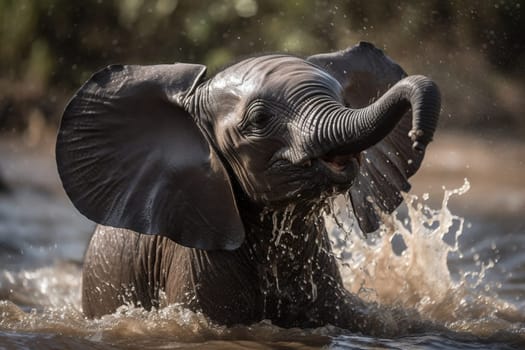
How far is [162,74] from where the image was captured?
258 inches

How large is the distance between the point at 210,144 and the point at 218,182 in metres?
0.20

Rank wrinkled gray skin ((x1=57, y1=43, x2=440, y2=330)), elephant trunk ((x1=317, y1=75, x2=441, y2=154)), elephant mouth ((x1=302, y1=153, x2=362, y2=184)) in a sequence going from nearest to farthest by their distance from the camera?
elephant trunk ((x1=317, y1=75, x2=441, y2=154)) → elephant mouth ((x1=302, y1=153, x2=362, y2=184)) → wrinkled gray skin ((x1=57, y1=43, x2=440, y2=330))

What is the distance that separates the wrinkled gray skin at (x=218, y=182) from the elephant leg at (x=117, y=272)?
0.08m

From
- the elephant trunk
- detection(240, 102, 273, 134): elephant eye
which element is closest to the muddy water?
detection(240, 102, 273, 134): elephant eye

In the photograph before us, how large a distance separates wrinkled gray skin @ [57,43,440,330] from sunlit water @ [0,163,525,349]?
134 millimetres

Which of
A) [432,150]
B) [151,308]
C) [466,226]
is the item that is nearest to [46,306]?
[151,308]

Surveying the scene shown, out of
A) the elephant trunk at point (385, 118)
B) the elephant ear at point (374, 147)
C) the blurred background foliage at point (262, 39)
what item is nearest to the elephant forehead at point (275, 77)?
the elephant trunk at point (385, 118)

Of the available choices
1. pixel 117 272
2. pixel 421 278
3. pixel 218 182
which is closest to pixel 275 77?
pixel 218 182

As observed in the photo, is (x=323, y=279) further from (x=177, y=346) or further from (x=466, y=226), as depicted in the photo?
(x=466, y=226)

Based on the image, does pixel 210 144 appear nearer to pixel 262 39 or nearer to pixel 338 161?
pixel 338 161

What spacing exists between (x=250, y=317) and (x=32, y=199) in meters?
9.12

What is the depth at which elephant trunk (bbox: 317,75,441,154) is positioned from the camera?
5.04 m

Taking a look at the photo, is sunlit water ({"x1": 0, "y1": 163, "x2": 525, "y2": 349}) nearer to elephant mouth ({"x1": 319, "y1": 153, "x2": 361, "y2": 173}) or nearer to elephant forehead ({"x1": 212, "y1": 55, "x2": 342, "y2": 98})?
elephant mouth ({"x1": 319, "y1": 153, "x2": 361, "y2": 173})

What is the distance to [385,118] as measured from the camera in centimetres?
534
